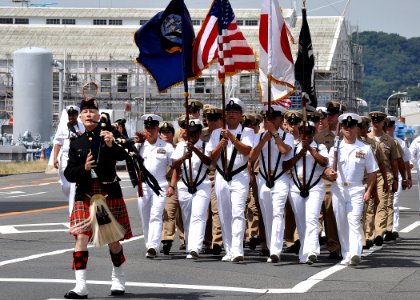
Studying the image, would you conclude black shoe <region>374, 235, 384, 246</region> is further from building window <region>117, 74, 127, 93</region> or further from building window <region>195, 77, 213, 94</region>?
building window <region>117, 74, 127, 93</region>

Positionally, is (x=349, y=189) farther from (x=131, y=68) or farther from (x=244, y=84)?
(x=131, y=68)

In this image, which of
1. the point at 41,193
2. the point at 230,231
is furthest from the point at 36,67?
the point at 230,231

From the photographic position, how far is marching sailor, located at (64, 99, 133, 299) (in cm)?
1060

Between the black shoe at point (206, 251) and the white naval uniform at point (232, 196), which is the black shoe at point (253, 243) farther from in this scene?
the white naval uniform at point (232, 196)

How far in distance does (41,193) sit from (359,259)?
61.0ft

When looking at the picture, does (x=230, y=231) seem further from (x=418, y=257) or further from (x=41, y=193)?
(x=41, y=193)

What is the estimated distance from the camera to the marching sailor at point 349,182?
13609 millimetres

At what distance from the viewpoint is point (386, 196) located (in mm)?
16969

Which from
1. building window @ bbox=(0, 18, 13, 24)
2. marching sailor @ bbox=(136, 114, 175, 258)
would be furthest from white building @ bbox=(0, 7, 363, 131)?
marching sailor @ bbox=(136, 114, 175, 258)

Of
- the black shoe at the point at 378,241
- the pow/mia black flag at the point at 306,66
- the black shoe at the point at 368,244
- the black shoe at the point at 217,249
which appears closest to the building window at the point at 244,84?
the black shoe at the point at 378,241

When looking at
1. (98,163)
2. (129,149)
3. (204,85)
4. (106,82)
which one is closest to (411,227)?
(129,149)

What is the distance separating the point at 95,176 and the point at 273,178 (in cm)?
382

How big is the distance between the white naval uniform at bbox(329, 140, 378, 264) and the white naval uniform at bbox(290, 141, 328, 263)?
25 cm

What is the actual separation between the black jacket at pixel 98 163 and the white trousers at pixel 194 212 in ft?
11.5
